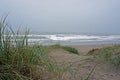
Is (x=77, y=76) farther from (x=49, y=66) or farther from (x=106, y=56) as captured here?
(x=106, y=56)

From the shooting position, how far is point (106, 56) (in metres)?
5.13

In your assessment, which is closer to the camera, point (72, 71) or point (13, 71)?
point (13, 71)

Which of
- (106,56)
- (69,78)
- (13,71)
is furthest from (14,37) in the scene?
(106,56)

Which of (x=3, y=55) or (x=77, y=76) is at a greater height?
(x=3, y=55)

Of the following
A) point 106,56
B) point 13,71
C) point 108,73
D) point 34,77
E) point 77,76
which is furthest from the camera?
point 106,56

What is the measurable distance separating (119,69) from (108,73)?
32 cm

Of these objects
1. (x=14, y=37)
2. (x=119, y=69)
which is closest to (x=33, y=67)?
(x=14, y=37)

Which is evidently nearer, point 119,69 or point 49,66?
point 49,66

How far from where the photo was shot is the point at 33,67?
3.63 m

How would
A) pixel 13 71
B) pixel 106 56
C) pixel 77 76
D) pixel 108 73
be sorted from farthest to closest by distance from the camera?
1. pixel 106 56
2. pixel 108 73
3. pixel 77 76
4. pixel 13 71

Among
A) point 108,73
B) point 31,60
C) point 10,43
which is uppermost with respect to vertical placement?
point 10,43

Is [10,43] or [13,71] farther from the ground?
[10,43]

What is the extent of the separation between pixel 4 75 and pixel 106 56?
2.53 m

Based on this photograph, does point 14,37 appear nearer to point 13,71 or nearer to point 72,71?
point 13,71
